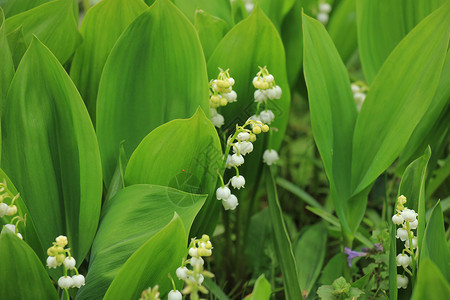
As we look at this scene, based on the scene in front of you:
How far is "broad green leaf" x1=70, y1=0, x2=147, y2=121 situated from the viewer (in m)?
1.25

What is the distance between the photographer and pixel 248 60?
1307 mm

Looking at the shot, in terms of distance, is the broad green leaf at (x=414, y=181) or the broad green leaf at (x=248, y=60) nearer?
the broad green leaf at (x=414, y=181)

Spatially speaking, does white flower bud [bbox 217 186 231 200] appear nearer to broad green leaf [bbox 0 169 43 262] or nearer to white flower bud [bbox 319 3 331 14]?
broad green leaf [bbox 0 169 43 262]

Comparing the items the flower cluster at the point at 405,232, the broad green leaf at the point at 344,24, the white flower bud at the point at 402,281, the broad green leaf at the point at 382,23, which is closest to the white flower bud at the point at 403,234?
the flower cluster at the point at 405,232

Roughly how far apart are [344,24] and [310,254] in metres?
0.78

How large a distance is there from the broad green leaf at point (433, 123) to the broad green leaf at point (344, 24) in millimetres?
454

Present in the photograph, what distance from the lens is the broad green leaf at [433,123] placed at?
1.33m

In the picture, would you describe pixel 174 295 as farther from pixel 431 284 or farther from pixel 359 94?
pixel 359 94

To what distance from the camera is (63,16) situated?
1.27 meters

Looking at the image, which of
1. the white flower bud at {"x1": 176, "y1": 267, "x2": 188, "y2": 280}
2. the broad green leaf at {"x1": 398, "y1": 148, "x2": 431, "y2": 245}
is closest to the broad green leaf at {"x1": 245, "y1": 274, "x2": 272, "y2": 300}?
the white flower bud at {"x1": 176, "y1": 267, "x2": 188, "y2": 280}

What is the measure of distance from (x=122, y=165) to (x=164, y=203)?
0.19 m

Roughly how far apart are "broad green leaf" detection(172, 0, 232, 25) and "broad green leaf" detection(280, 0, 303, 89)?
0.19 meters

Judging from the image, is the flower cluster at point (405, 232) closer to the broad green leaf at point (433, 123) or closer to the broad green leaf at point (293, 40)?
the broad green leaf at point (433, 123)

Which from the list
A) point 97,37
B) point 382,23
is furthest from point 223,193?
point 382,23
